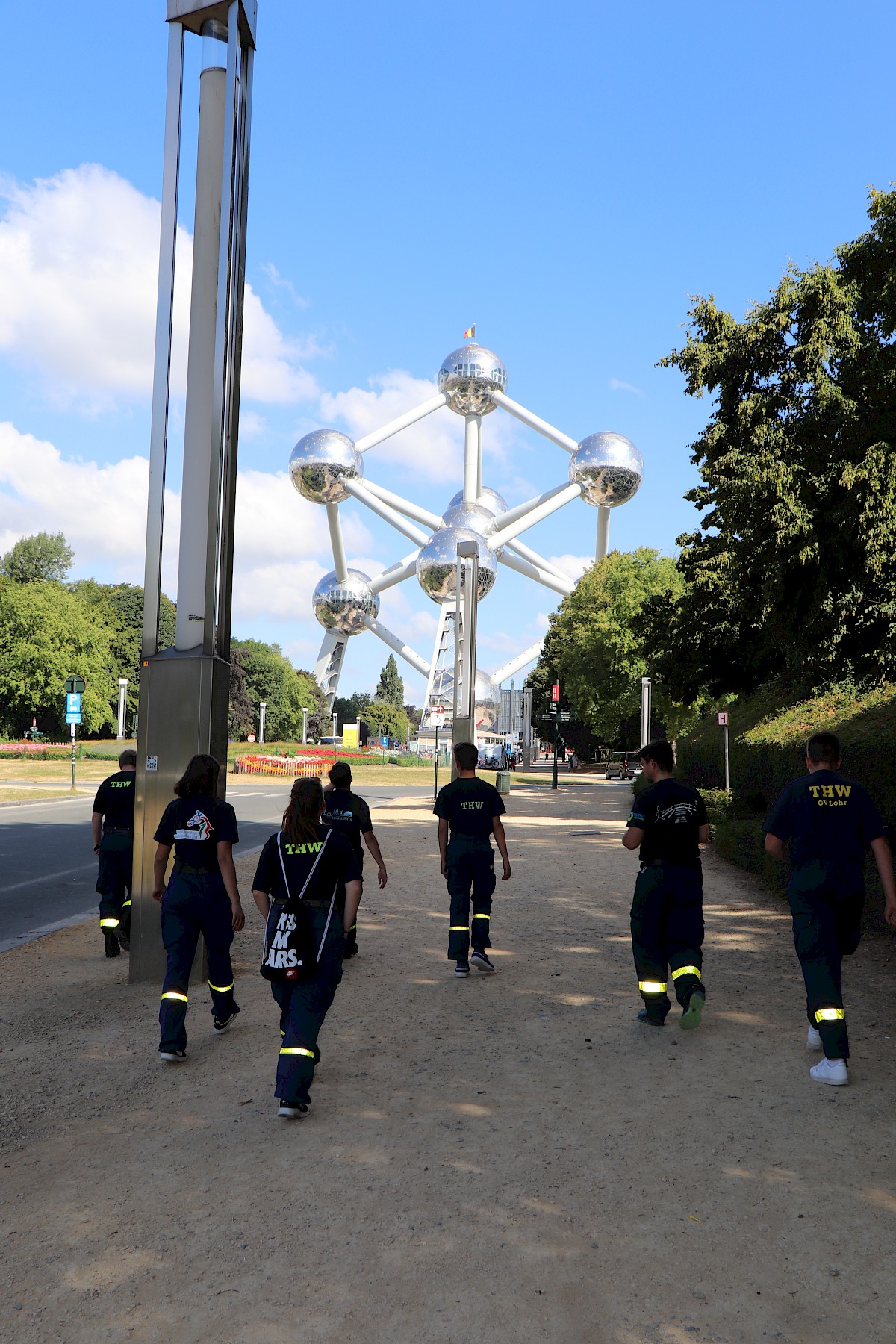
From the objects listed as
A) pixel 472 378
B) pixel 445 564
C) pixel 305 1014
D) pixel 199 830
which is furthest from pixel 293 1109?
pixel 472 378

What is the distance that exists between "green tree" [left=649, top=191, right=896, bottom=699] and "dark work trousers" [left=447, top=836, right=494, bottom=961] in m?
7.98

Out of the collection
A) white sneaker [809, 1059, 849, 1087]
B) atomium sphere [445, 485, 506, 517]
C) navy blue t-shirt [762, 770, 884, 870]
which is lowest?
white sneaker [809, 1059, 849, 1087]

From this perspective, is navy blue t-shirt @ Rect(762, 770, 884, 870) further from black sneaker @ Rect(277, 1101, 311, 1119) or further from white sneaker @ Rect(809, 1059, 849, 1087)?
black sneaker @ Rect(277, 1101, 311, 1119)

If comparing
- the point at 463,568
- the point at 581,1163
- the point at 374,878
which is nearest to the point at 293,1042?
the point at 581,1163

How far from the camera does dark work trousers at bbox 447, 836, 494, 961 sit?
7.93 m

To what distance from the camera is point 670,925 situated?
20.8 ft

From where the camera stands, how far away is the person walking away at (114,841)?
870 centimetres

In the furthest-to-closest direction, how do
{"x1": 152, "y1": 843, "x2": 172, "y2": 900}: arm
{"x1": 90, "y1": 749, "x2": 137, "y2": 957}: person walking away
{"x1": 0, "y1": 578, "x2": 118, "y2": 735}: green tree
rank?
{"x1": 0, "y1": 578, "x2": 118, "y2": 735}: green tree < {"x1": 90, "y1": 749, "x2": 137, "y2": 957}: person walking away < {"x1": 152, "y1": 843, "x2": 172, "y2": 900}: arm

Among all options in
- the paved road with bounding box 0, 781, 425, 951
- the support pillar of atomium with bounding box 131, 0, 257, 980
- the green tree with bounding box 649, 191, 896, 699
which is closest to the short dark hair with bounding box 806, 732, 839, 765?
the support pillar of atomium with bounding box 131, 0, 257, 980

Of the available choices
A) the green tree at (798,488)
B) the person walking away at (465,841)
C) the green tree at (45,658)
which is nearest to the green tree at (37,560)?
the green tree at (45,658)

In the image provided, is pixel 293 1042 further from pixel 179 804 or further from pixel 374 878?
pixel 374 878

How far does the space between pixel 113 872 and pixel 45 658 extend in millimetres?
66896

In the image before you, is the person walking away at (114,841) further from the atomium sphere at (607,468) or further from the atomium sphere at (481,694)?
the atomium sphere at (481,694)

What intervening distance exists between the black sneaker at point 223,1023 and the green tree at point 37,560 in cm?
9093
